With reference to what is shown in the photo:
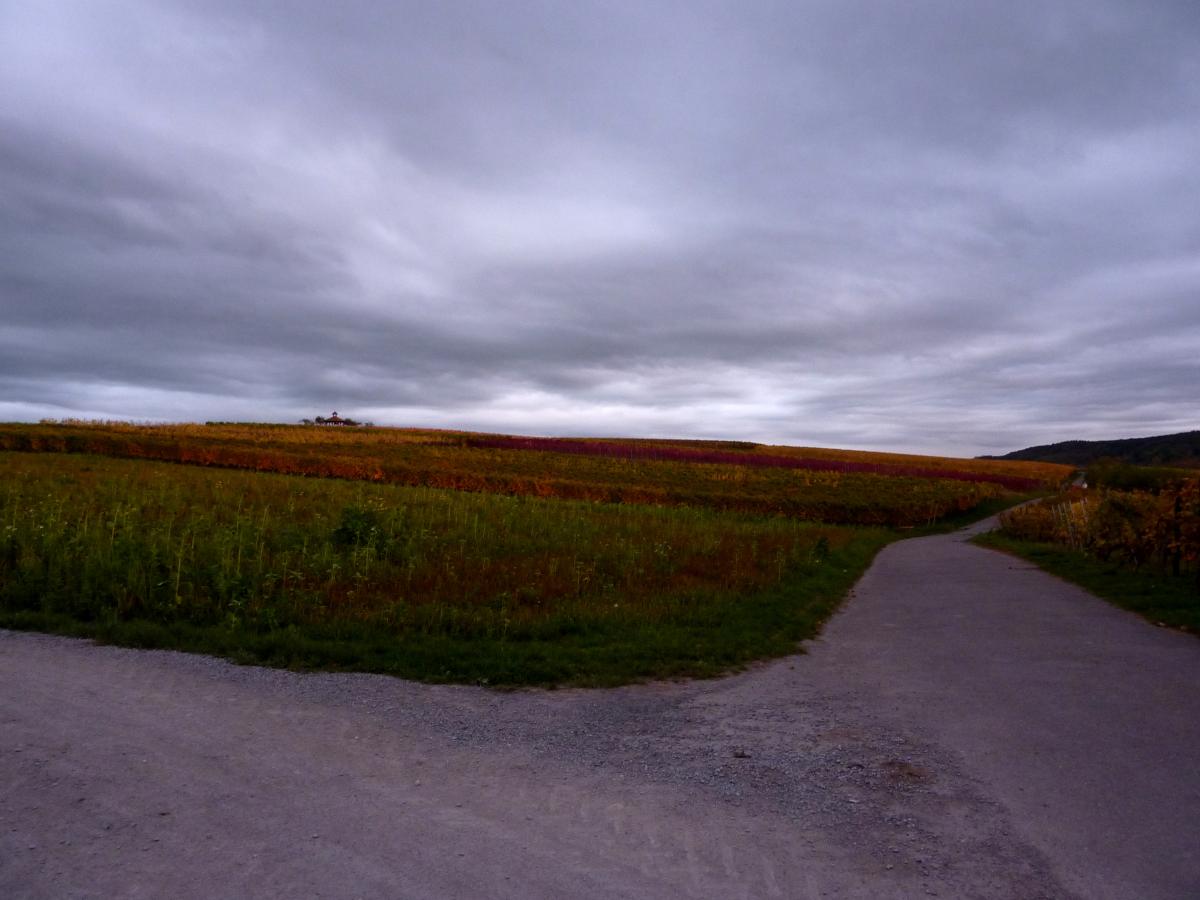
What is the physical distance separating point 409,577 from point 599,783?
279 inches

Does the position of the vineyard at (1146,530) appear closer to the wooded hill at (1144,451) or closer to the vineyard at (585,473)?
the vineyard at (585,473)

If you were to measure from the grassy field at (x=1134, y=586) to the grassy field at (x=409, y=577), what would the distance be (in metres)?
4.39

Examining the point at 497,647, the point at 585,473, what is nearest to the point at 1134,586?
the point at 497,647

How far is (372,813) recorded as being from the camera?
172 inches

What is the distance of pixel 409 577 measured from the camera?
37.5 feet

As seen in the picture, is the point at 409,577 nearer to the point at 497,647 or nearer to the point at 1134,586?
the point at 497,647

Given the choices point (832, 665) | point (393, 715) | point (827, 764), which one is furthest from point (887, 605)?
point (393, 715)

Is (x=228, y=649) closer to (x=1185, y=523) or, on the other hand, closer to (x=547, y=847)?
(x=547, y=847)

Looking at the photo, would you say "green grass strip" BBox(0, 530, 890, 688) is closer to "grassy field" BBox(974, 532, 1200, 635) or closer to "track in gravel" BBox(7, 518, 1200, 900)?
"track in gravel" BBox(7, 518, 1200, 900)

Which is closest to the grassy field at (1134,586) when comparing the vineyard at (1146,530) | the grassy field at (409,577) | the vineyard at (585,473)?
the vineyard at (1146,530)

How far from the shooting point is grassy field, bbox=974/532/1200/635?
10.8 metres

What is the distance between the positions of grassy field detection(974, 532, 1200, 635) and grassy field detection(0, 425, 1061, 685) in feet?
14.4

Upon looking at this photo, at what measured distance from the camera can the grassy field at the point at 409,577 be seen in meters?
8.15

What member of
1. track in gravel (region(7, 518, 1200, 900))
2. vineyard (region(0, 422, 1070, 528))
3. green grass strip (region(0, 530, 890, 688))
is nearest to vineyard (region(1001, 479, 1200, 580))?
track in gravel (region(7, 518, 1200, 900))
